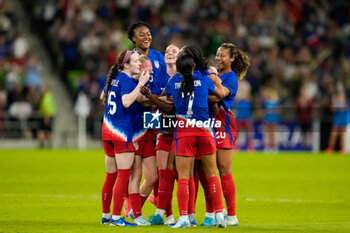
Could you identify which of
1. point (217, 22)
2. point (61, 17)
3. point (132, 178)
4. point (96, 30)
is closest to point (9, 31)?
point (61, 17)

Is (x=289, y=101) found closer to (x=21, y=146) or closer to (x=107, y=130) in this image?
(x=21, y=146)

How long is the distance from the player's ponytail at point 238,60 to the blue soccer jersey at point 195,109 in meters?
0.84

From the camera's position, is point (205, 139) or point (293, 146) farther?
point (293, 146)

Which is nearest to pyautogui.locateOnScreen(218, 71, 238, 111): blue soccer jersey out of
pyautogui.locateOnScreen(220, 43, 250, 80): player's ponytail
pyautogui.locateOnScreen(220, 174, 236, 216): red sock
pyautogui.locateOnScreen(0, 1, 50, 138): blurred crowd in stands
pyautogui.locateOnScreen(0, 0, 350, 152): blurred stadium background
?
pyautogui.locateOnScreen(220, 43, 250, 80): player's ponytail

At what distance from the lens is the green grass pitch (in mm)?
8367

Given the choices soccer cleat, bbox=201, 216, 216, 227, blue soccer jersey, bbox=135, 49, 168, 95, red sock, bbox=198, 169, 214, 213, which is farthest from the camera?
blue soccer jersey, bbox=135, 49, 168, 95

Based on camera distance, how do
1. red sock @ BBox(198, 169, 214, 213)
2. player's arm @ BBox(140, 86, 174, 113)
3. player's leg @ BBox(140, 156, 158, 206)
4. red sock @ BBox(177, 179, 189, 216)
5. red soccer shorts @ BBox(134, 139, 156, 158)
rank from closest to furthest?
red sock @ BBox(177, 179, 189, 216) < player's arm @ BBox(140, 86, 174, 113) < red sock @ BBox(198, 169, 214, 213) < red soccer shorts @ BBox(134, 139, 156, 158) < player's leg @ BBox(140, 156, 158, 206)

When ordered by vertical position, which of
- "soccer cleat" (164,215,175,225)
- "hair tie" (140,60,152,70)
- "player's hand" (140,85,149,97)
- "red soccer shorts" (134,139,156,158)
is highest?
"hair tie" (140,60,152,70)

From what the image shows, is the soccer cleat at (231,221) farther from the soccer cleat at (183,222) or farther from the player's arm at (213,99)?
the player's arm at (213,99)

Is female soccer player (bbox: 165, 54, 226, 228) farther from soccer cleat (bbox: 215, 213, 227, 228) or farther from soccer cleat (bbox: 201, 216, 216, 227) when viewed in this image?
soccer cleat (bbox: 201, 216, 216, 227)

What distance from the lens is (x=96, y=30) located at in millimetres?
26078

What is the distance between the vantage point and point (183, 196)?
7.75m

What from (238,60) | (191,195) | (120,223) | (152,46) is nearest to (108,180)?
(120,223)

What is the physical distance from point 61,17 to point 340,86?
38.8 ft
